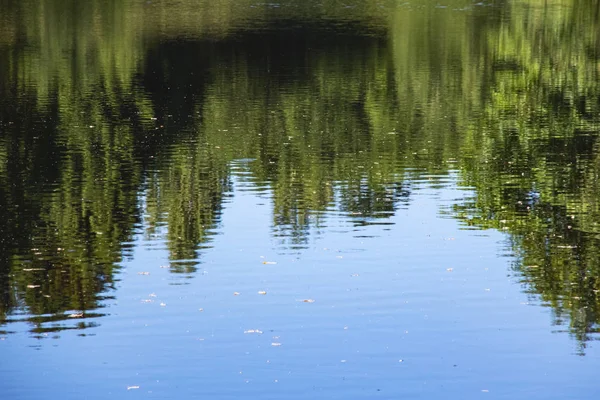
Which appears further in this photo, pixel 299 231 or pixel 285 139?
pixel 285 139

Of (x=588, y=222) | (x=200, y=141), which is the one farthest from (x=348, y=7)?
(x=588, y=222)

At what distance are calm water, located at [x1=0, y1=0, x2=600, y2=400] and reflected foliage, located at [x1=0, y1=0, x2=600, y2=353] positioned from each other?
116mm

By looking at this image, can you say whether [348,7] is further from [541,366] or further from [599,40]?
[541,366]

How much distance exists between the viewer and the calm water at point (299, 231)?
15805 mm

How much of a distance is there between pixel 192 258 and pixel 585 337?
27.5 feet

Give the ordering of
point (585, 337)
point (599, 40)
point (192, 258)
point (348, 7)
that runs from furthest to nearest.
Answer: point (348, 7) < point (599, 40) < point (192, 258) < point (585, 337)

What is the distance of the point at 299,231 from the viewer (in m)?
23.9

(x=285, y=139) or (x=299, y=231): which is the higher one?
(x=285, y=139)

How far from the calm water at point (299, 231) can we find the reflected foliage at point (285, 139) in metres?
0.12

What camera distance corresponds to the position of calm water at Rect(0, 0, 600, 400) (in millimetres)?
15805

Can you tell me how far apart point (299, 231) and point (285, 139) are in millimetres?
12340

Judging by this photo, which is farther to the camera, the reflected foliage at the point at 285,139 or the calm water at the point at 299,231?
the reflected foliage at the point at 285,139

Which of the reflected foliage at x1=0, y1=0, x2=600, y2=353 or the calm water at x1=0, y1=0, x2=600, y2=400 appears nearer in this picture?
the calm water at x1=0, y1=0, x2=600, y2=400

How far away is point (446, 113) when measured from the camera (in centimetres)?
4144
